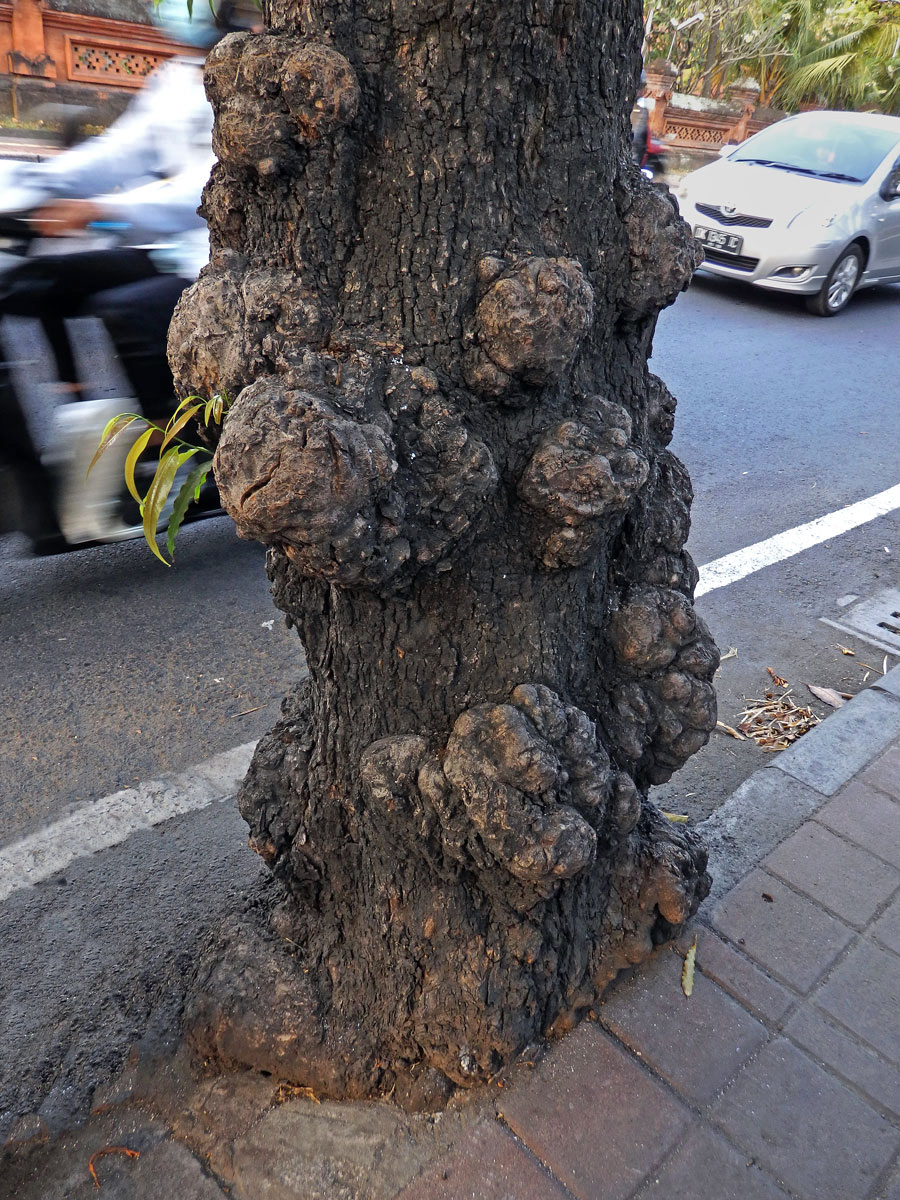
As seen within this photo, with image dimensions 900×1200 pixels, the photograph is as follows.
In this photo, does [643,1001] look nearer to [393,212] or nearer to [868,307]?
[393,212]

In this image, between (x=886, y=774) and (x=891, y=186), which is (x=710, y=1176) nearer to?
(x=886, y=774)

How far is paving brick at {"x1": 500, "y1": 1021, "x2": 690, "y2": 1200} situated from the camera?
70.6 inches

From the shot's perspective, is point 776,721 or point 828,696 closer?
point 776,721

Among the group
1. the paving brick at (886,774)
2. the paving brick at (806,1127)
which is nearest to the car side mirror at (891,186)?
the paving brick at (886,774)

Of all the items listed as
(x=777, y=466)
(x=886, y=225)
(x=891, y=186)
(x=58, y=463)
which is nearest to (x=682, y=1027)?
(x=58, y=463)

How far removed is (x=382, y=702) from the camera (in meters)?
1.90

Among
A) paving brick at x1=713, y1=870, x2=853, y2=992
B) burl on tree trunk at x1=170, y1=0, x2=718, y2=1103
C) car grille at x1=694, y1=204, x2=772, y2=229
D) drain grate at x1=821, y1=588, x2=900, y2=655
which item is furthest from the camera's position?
car grille at x1=694, y1=204, x2=772, y2=229

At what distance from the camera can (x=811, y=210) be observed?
9.77m

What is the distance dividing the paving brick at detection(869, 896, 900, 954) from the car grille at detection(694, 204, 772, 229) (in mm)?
9064

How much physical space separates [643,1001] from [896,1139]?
55 cm

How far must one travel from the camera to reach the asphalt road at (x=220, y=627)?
133 inches

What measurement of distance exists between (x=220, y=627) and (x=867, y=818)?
2.70 metres

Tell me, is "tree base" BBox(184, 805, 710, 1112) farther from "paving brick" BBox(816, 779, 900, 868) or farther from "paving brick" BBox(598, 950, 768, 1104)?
"paving brick" BBox(816, 779, 900, 868)

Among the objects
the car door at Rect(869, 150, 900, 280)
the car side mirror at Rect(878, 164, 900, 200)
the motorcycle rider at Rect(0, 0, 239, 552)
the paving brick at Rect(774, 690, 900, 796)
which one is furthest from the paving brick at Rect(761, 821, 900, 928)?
the car side mirror at Rect(878, 164, 900, 200)
